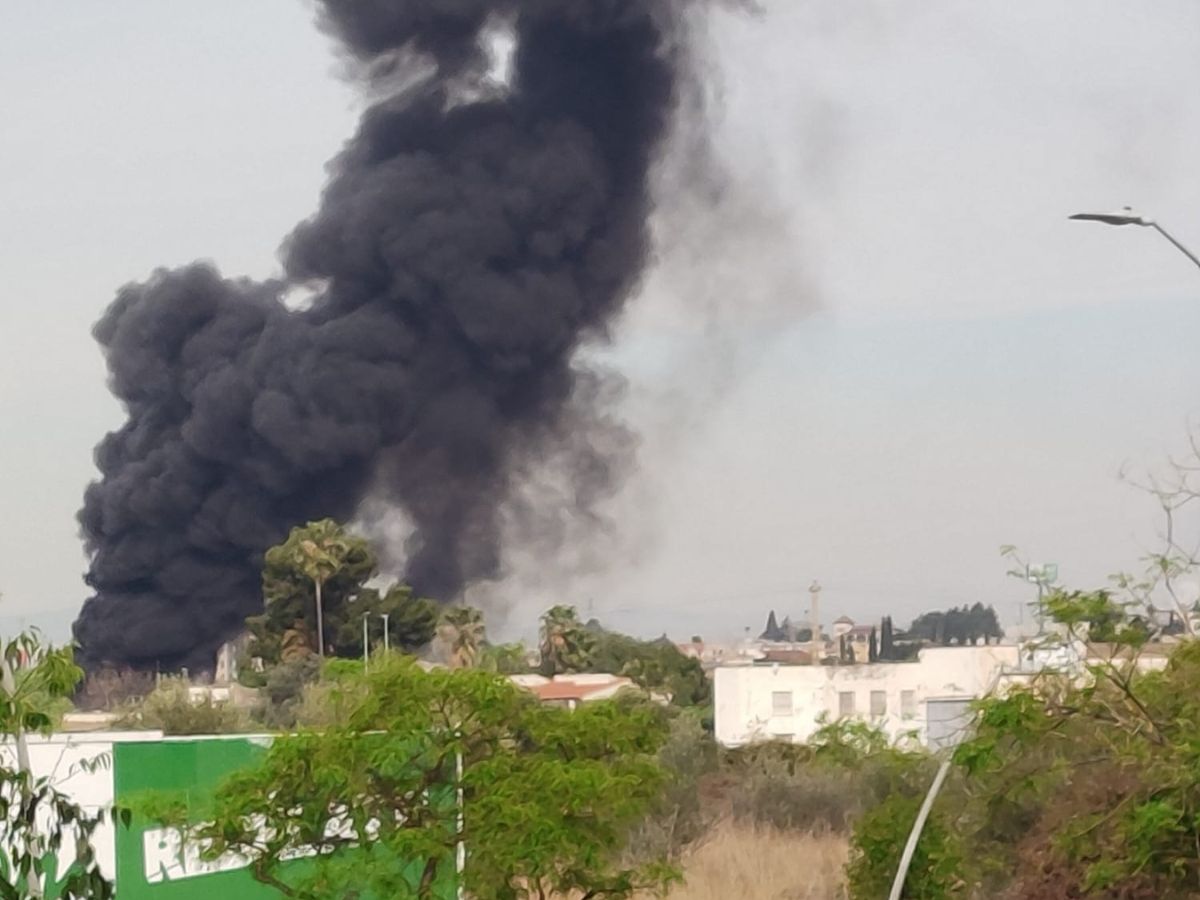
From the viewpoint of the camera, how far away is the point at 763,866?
32312mm

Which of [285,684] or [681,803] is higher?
[285,684]

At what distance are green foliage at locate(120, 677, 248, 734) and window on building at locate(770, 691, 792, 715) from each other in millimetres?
15741

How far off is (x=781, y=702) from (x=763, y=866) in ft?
A: 81.4

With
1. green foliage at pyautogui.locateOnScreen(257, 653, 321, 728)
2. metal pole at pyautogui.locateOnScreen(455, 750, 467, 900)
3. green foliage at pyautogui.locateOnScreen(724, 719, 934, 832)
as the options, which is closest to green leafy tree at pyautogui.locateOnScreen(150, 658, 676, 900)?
metal pole at pyautogui.locateOnScreen(455, 750, 467, 900)

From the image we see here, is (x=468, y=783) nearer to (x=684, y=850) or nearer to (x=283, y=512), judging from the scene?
(x=684, y=850)

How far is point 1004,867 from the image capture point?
728 inches

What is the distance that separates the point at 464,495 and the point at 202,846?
173 ft

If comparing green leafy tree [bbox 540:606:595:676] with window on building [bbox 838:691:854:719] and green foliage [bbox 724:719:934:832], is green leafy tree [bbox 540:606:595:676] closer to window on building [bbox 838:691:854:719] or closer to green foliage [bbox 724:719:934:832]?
window on building [bbox 838:691:854:719]

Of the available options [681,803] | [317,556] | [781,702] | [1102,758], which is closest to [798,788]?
[681,803]

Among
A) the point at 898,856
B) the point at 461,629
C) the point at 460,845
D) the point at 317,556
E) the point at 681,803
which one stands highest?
the point at 317,556

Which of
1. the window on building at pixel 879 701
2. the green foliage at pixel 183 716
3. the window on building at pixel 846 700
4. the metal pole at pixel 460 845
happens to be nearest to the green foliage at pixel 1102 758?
the metal pole at pixel 460 845

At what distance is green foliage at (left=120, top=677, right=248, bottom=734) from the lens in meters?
41.8

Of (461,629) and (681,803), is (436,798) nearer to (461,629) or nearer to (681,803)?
(681,803)

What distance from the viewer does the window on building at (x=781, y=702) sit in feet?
186
